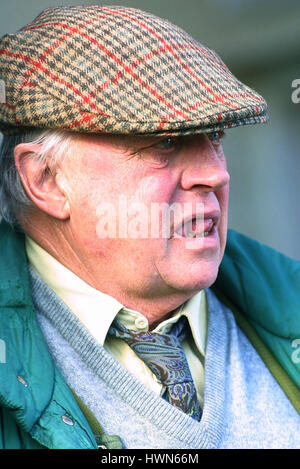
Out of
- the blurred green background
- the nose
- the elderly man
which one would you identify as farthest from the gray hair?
the blurred green background

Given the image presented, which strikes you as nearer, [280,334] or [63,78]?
[63,78]

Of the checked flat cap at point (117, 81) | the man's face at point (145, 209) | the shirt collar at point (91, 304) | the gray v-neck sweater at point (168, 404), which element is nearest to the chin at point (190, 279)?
the man's face at point (145, 209)

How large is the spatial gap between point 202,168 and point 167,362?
1.62 feet

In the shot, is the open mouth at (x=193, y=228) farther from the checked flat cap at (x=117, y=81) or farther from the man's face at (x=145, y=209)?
the checked flat cap at (x=117, y=81)

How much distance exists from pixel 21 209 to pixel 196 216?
1.61 ft

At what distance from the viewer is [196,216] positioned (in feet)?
6.12

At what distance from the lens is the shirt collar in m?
1.86

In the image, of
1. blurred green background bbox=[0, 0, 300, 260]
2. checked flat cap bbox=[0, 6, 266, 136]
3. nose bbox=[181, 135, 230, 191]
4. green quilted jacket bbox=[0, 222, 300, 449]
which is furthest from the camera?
blurred green background bbox=[0, 0, 300, 260]

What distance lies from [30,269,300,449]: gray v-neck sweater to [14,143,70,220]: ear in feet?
0.65

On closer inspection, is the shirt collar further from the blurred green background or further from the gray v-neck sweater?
the blurred green background

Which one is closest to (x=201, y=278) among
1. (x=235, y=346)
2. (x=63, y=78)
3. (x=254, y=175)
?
(x=235, y=346)

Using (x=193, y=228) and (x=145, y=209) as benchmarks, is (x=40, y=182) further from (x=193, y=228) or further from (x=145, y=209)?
(x=193, y=228)

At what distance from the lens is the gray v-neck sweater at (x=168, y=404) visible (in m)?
1.78

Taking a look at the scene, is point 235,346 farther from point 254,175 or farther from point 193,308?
point 254,175
